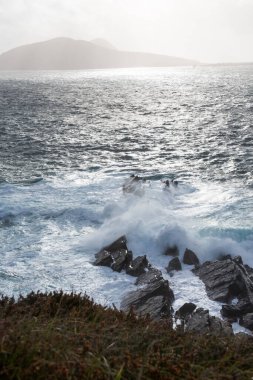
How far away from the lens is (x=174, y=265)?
1712 centimetres

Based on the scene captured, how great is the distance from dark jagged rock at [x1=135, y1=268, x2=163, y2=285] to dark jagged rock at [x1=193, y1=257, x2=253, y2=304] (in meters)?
1.76

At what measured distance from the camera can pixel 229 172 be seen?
96.4ft

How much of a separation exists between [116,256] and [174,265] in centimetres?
250

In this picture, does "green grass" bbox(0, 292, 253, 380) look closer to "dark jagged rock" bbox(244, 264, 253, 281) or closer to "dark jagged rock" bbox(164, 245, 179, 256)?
"dark jagged rock" bbox(244, 264, 253, 281)

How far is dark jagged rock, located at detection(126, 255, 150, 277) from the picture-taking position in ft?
54.4

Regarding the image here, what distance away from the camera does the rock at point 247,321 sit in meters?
13.2

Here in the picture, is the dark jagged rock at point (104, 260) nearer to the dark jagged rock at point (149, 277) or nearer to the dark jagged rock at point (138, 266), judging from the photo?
the dark jagged rock at point (138, 266)

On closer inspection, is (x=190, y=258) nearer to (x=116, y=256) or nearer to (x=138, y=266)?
(x=138, y=266)

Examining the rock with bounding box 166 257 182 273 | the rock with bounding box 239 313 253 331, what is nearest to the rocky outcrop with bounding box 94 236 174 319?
the rock with bounding box 166 257 182 273

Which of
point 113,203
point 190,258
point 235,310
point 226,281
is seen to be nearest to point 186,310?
point 235,310

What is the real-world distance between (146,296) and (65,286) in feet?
10.1

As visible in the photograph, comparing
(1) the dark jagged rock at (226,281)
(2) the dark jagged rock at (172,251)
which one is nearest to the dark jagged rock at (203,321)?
A: (1) the dark jagged rock at (226,281)

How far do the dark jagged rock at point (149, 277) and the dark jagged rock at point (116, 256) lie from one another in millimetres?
1186

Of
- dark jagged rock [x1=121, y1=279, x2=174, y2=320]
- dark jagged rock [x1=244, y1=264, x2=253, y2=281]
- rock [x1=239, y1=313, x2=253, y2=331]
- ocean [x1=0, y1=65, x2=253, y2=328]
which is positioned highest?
ocean [x1=0, y1=65, x2=253, y2=328]
